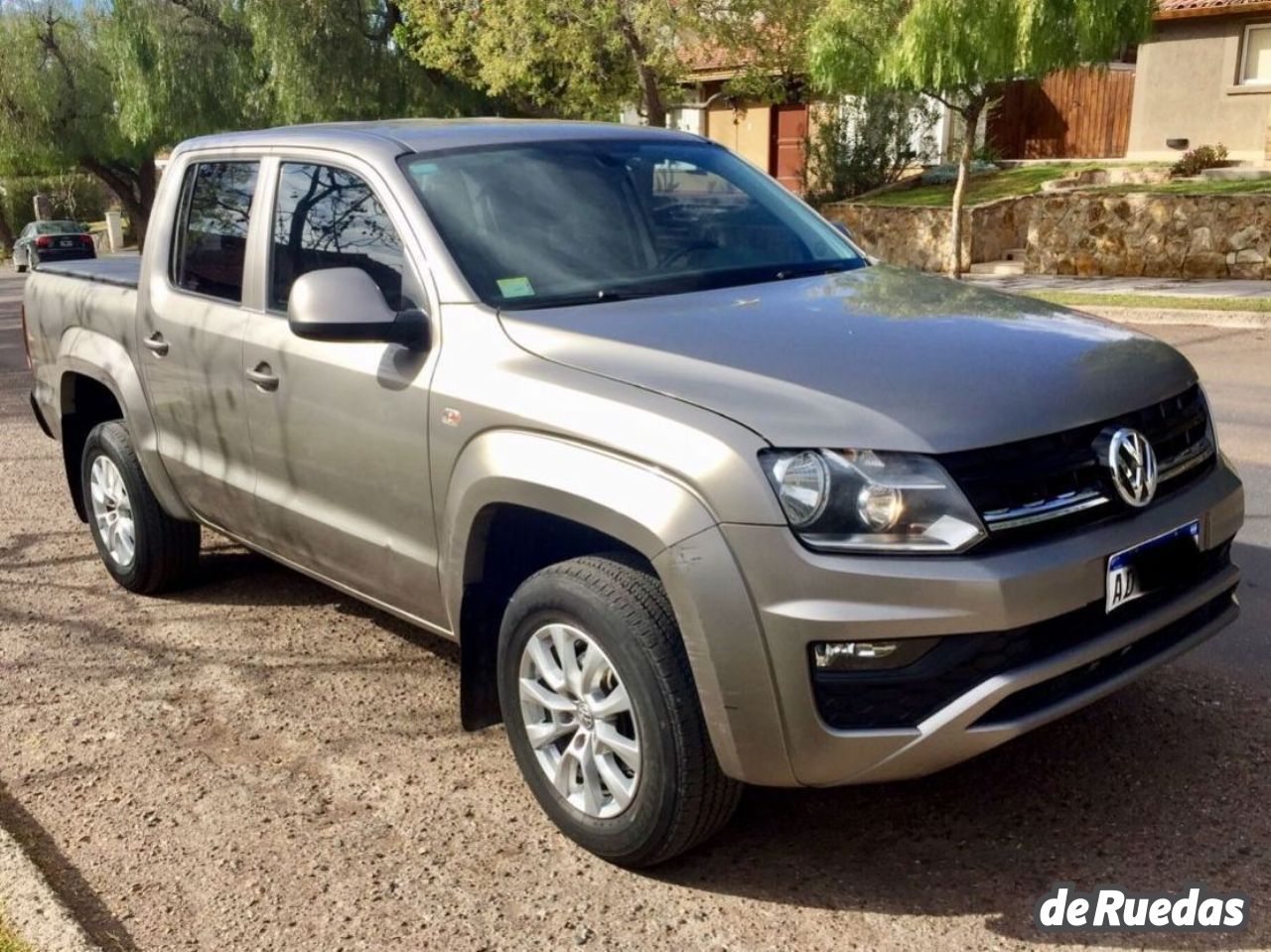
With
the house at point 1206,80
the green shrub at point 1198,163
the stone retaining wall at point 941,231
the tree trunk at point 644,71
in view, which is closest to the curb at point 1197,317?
the stone retaining wall at point 941,231

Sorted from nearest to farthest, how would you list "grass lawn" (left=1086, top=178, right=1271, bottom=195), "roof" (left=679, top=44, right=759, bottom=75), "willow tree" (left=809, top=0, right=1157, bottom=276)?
"willow tree" (left=809, top=0, right=1157, bottom=276) → "grass lawn" (left=1086, top=178, right=1271, bottom=195) → "roof" (left=679, top=44, right=759, bottom=75)

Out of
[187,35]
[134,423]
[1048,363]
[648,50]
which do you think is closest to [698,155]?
[1048,363]

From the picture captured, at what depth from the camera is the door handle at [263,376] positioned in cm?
442

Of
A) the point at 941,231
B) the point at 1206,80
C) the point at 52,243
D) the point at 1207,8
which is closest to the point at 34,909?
the point at 941,231

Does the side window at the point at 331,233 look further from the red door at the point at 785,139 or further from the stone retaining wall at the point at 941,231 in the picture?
the red door at the point at 785,139

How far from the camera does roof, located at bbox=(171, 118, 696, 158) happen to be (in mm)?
4344

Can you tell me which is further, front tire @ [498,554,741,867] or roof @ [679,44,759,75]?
roof @ [679,44,759,75]

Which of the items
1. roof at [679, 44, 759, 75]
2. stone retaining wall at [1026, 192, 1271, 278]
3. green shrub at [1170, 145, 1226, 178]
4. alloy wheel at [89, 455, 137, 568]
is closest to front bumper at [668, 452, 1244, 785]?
alloy wheel at [89, 455, 137, 568]

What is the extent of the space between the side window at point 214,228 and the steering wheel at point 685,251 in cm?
152

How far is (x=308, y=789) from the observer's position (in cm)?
400

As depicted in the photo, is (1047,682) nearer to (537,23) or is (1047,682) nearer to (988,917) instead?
(988,917)

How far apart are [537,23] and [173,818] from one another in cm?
1998

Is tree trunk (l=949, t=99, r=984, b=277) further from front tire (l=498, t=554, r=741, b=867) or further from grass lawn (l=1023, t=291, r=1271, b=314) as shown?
front tire (l=498, t=554, r=741, b=867)

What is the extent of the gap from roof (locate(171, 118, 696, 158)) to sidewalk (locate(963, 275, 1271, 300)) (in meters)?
12.0
